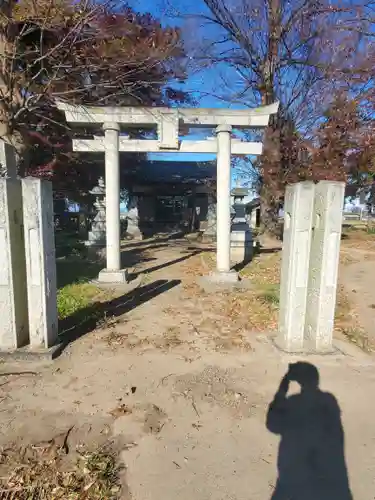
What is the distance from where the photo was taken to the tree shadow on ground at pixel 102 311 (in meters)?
4.12

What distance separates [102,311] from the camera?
16.3 ft

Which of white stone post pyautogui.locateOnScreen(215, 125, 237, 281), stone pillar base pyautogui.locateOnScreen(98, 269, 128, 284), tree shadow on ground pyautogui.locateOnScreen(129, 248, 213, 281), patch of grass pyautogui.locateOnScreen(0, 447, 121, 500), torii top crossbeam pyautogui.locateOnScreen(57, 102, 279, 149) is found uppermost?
torii top crossbeam pyautogui.locateOnScreen(57, 102, 279, 149)

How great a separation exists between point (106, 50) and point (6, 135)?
317cm

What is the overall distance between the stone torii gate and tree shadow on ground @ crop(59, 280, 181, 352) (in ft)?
3.09

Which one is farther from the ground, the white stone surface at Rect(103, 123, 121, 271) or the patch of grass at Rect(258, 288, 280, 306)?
the white stone surface at Rect(103, 123, 121, 271)

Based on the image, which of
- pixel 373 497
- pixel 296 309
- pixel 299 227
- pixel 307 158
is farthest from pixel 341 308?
pixel 307 158

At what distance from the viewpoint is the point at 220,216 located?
702 cm

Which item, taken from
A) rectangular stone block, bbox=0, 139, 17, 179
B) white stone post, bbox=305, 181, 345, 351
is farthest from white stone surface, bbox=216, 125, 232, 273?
rectangular stone block, bbox=0, 139, 17, 179

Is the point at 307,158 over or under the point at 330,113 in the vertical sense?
under

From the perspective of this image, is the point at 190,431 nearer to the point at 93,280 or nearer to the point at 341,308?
the point at 341,308

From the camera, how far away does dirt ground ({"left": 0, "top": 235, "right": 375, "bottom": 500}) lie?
6.61 ft

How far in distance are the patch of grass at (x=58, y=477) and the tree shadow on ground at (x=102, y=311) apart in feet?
5.39

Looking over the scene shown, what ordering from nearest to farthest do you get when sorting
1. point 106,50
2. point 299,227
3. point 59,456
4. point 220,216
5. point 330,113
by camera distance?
point 59,456 < point 299,227 < point 220,216 < point 106,50 < point 330,113

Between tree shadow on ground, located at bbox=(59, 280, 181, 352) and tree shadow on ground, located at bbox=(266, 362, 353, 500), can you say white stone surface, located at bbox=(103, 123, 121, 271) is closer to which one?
tree shadow on ground, located at bbox=(59, 280, 181, 352)
